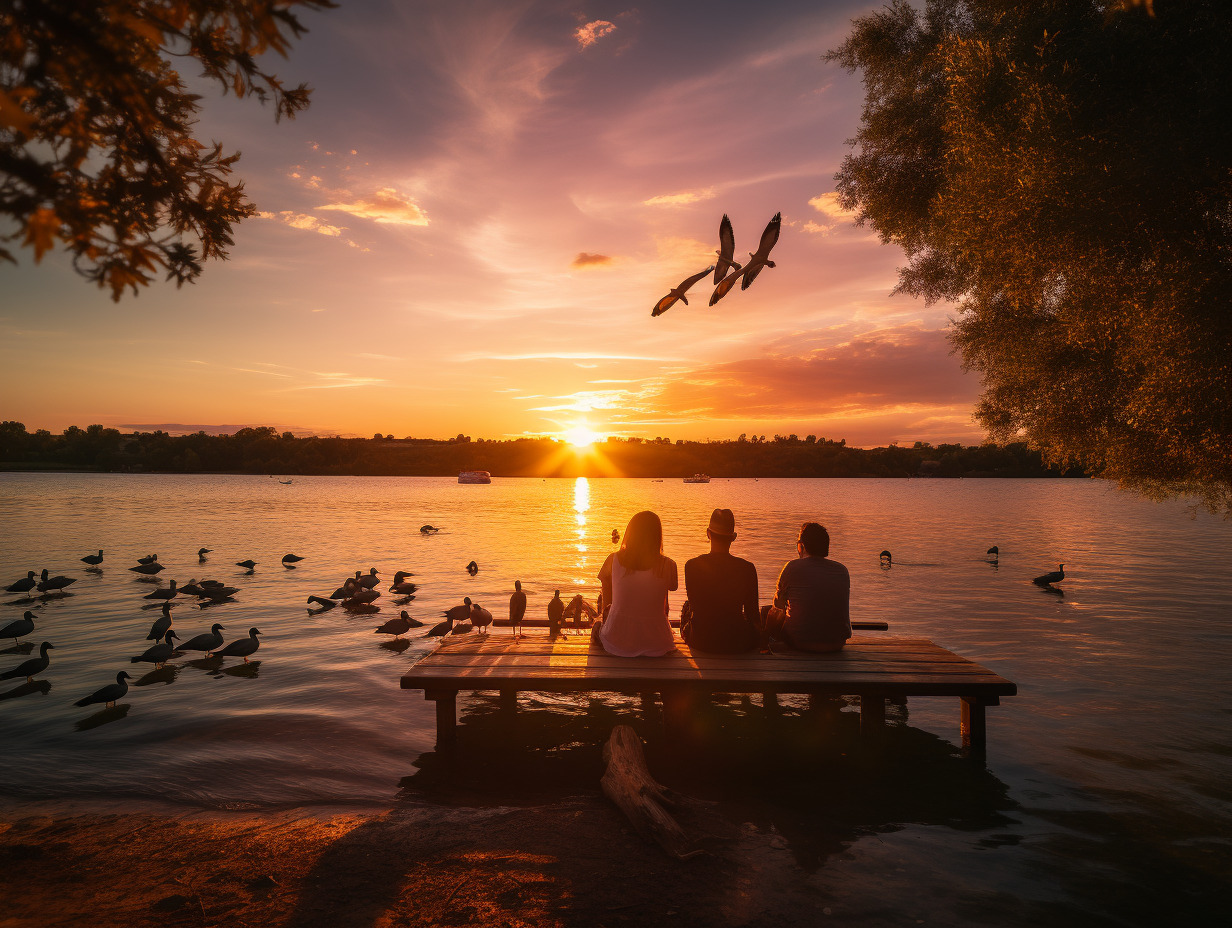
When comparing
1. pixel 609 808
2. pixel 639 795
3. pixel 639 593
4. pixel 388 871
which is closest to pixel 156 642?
pixel 388 871

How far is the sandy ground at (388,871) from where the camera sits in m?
5.32

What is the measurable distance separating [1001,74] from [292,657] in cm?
1825

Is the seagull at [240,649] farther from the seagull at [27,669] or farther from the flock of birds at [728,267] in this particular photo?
the flock of birds at [728,267]

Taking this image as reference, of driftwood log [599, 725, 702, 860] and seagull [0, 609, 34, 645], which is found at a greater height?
driftwood log [599, 725, 702, 860]

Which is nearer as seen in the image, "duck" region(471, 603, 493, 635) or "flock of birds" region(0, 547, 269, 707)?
"flock of birds" region(0, 547, 269, 707)

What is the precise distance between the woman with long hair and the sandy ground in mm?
2047

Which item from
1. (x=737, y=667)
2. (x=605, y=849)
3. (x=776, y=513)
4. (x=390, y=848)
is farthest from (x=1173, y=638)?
(x=776, y=513)

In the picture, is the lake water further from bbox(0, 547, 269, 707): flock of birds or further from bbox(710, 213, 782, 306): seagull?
bbox(710, 213, 782, 306): seagull

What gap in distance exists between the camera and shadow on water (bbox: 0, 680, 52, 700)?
12086 mm

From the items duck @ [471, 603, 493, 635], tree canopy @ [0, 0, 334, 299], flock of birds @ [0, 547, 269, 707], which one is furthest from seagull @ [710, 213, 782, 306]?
flock of birds @ [0, 547, 269, 707]

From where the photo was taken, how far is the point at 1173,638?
17.7 metres

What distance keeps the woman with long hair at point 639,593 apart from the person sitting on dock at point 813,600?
1.62 meters

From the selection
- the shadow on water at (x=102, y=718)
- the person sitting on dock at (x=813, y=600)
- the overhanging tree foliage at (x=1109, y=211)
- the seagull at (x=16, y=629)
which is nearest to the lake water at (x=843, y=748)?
the shadow on water at (x=102, y=718)

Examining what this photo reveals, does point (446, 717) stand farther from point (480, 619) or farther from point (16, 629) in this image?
point (16, 629)
